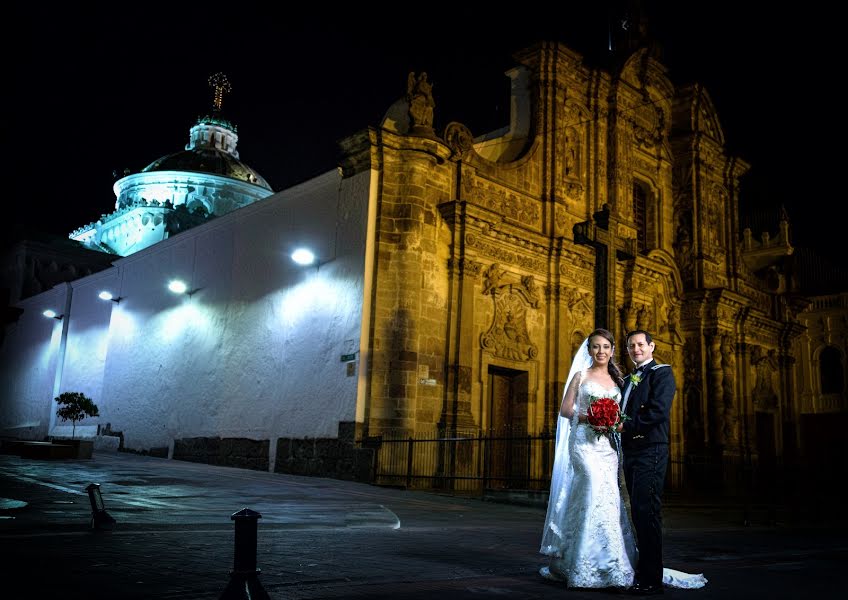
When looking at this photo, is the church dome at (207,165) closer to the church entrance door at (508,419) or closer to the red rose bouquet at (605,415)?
the church entrance door at (508,419)

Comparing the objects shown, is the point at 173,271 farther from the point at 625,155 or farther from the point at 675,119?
the point at 675,119

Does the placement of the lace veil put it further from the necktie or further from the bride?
the necktie

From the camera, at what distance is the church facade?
17516mm

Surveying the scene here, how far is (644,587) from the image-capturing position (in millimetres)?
5375

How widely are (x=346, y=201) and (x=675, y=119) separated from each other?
16.1 m

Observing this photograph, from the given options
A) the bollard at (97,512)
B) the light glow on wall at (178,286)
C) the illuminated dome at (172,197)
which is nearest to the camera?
the bollard at (97,512)

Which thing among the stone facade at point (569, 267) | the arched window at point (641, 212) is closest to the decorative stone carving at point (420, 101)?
the stone facade at point (569, 267)

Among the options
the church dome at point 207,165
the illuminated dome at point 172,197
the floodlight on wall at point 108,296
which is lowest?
the floodlight on wall at point 108,296

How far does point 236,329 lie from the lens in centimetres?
2111

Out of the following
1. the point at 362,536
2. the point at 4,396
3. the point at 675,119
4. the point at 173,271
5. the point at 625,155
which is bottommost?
the point at 362,536

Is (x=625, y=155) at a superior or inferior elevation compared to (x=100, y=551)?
superior

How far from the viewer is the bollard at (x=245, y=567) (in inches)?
156

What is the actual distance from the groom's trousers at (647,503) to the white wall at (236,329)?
11.8 m

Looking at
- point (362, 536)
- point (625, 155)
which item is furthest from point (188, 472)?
point (625, 155)
